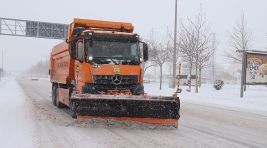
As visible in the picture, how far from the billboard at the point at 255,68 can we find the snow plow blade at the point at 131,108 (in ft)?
53.2

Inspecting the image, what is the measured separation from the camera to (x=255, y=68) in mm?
26953

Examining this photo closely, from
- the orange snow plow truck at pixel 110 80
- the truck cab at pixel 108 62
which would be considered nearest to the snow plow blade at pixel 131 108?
the orange snow plow truck at pixel 110 80

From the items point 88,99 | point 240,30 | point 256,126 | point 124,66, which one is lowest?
point 256,126

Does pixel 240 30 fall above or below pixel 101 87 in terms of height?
above

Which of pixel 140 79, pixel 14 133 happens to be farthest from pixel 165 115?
pixel 14 133

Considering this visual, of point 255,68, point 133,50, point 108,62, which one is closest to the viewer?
point 108,62

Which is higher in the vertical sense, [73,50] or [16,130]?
[73,50]

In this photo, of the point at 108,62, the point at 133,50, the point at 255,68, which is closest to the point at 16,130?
the point at 108,62

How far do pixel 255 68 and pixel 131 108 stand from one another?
1717 centimetres

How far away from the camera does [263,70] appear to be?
27141 mm

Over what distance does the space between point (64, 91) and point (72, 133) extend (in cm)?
550

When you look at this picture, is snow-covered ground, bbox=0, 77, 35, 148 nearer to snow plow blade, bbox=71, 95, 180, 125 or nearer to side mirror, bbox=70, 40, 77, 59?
snow plow blade, bbox=71, 95, 180, 125

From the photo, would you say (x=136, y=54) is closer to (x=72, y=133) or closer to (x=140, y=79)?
(x=140, y=79)

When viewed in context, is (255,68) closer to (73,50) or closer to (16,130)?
(73,50)
